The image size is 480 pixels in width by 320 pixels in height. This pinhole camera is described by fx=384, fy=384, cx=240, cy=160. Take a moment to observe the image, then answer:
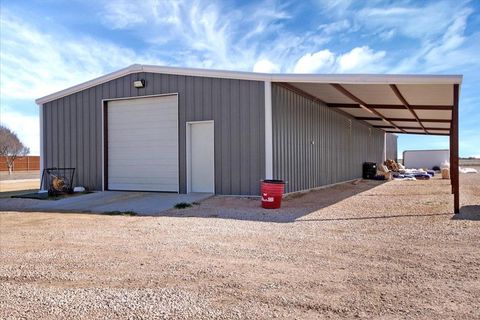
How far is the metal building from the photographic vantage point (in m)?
10.2

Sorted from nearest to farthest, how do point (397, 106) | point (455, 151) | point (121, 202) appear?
point (455, 151)
point (121, 202)
point (397, 106)

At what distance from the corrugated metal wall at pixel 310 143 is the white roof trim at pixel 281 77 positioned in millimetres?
722

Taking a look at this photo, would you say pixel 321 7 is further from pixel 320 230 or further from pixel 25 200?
pixel 25 200

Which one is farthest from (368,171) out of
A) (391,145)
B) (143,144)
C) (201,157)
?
(143,144)

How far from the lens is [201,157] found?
1111cm

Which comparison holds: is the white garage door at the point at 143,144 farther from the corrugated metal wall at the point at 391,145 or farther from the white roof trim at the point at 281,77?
the corrugated metal wall at the point at 391,145

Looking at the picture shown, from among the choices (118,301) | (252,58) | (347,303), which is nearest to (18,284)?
(118,301)

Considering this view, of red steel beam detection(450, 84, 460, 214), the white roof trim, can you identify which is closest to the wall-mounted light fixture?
the white roof trim

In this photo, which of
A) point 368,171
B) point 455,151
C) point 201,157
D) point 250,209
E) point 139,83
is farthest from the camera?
point 368,171

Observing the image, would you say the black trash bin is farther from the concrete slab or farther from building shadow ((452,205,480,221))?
the concrete slab

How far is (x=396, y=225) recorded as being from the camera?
668 centimetres

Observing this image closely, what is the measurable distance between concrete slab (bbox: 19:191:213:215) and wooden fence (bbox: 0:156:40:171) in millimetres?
30284

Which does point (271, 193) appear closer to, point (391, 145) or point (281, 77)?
point (281, 77)

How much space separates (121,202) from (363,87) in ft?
23.6
